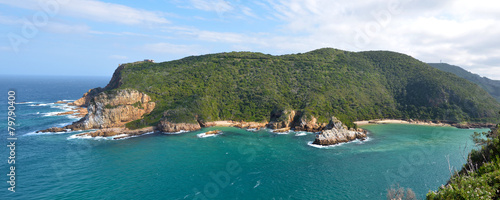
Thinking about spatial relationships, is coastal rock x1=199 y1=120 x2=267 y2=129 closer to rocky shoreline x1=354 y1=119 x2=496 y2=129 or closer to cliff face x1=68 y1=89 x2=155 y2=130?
cliff face x1=68 y1=89 x2=155 y2=130

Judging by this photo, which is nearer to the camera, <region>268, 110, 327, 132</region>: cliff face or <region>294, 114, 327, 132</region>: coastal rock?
<region>294, 114, 327, 132</region>: coastal rock

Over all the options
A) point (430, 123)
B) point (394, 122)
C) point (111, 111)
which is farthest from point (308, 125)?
point (111, 111)

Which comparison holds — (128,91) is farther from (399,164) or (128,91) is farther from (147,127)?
(399,164)

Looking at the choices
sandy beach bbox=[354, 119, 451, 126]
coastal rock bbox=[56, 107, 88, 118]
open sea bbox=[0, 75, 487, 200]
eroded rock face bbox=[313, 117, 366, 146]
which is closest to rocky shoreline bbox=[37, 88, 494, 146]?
eroded rock face bbox=[313, 117, 366, 146]

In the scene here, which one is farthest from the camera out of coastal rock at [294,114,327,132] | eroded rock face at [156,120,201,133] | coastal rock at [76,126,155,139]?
coastal rock at [294,114,327,132]

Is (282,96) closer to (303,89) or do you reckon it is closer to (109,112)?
(303,89)

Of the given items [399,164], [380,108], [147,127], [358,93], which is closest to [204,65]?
[147,127]

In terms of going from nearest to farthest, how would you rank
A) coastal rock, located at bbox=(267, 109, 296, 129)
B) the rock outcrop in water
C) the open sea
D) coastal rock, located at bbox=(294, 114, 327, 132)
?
the open sea
the rock outcrop in water
coastal rock, located at bbox=(294, 114, 327, 132)
coastal rock, located at bbox=(267, 109, 296, 129)
